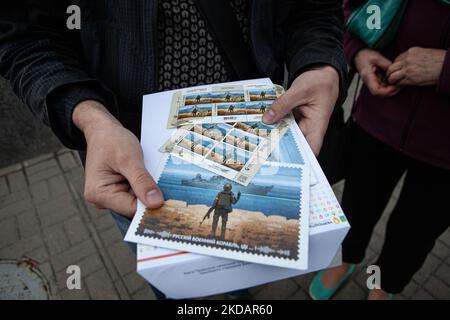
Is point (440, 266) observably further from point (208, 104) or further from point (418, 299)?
point (208, 104)

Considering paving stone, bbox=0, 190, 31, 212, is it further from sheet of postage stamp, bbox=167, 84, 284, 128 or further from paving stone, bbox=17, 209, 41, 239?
sheet of postage stamp, bbox=167, 84, 284, 128

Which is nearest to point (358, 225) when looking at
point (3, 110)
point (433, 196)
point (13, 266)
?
point (433, 196)

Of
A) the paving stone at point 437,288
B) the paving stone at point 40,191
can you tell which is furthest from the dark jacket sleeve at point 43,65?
the paving stone at point 437,288

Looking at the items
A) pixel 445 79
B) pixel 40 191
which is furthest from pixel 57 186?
pixel 445 79

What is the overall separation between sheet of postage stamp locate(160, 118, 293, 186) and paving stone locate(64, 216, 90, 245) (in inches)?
71.7

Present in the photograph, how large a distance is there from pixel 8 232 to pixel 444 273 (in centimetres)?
320

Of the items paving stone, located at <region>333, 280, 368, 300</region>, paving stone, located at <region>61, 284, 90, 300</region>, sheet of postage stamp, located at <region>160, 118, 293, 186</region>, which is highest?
sheet of postage stamp, located at <region>160, 118, 293, 186</region>

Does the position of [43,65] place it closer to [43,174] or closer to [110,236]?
[110,236]

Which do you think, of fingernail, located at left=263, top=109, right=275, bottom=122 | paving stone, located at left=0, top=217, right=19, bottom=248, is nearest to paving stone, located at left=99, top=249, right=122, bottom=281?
paving stone, located at left=0, top=217, right=19, bottom=248

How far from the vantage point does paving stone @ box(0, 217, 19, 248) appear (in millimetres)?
2307

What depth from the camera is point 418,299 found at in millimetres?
1927

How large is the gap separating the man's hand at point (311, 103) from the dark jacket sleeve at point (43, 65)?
54cm

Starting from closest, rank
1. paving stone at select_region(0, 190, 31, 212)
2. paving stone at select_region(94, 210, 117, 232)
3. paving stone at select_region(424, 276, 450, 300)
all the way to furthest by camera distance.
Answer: paving stone at select_region(424, 276, 450, 300) < paving stone at select_region(94, 210, 117, 232) < paving stone at select_region(0, 190, 31, 212)

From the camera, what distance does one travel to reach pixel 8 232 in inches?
93.4
